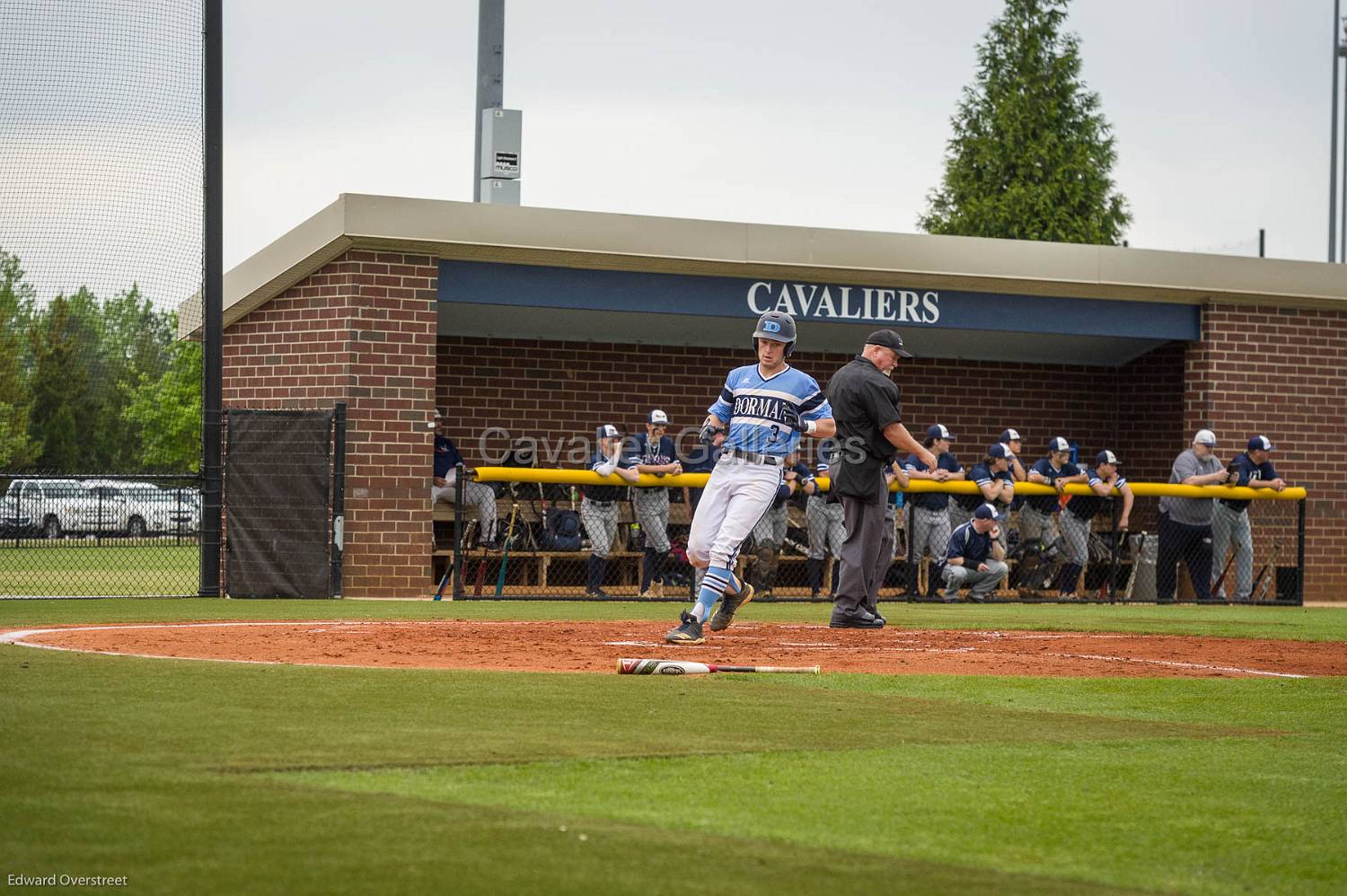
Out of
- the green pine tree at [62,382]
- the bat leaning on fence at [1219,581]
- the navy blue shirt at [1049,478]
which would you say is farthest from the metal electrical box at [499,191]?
the bat leaning on fence at [1219,581]

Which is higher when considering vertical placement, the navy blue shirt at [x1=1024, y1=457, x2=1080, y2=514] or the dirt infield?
the navy blue shirt at [x1=1024, y1=457, x2=1080, y2=514]

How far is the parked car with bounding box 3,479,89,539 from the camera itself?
16.4m

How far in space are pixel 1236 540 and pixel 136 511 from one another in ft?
42.4

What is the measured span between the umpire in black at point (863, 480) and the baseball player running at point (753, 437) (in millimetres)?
1416

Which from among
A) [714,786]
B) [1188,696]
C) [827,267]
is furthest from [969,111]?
[714,786]

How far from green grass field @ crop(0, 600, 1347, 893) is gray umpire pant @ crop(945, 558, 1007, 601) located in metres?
9.54

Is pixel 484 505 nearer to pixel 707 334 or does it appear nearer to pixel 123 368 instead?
pixel 123 368

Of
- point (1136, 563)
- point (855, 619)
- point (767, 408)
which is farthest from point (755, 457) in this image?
point (1136, 563)

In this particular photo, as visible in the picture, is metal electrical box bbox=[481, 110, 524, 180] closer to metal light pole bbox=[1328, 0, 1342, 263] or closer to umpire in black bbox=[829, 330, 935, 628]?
umpire in black bbox=[829, 330, 935, 628]

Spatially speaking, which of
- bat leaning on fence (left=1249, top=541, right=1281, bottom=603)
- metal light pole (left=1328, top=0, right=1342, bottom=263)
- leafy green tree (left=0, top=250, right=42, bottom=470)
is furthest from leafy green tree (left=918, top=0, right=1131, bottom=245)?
leafy green tree (left=0, top=250, right=42, bottom=470)

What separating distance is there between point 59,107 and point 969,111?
3940 cm

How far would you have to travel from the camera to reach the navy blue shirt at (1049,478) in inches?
747

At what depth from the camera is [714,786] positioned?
15.9 feet

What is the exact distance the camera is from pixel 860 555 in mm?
11773
